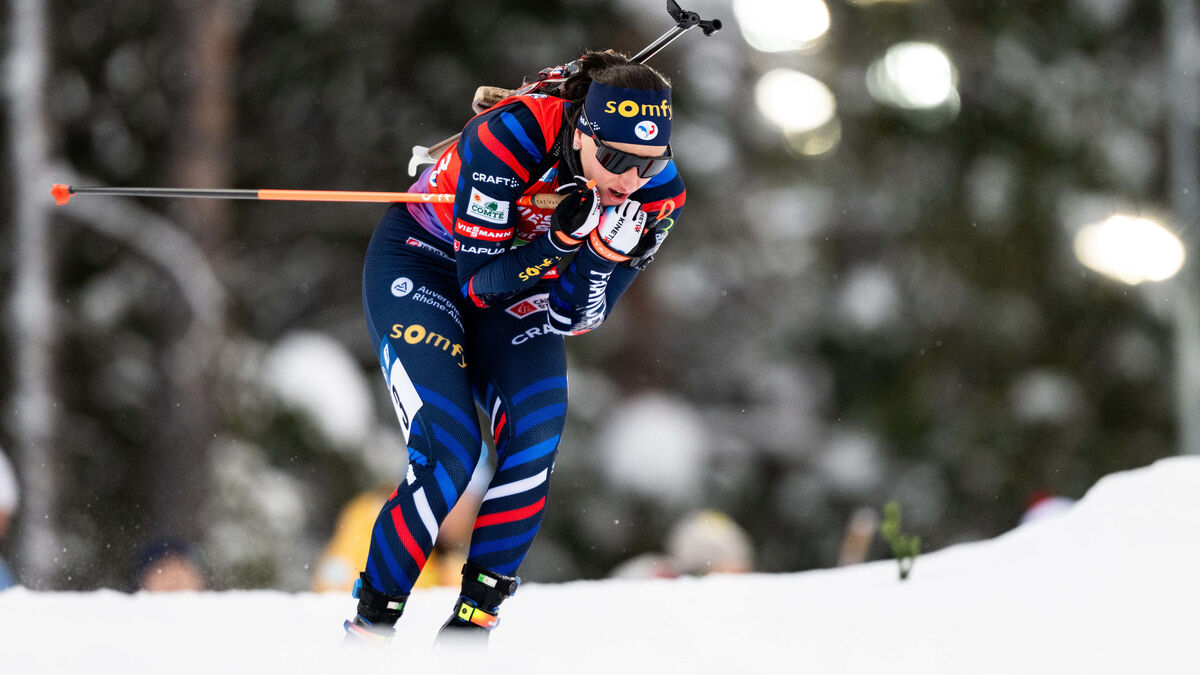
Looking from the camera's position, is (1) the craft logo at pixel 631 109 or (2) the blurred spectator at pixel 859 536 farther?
(2) the blurred spectator at pixel 859 536

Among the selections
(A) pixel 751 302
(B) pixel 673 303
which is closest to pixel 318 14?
(B) pixel 673 303

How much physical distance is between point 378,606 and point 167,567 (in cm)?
593

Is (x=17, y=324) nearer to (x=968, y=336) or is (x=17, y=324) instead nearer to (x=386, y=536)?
(x=386, y=536)

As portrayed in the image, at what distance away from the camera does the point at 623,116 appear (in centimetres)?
237

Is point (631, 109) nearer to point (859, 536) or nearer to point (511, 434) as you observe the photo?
point (511, 434)

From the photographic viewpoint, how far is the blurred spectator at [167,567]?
7.36m

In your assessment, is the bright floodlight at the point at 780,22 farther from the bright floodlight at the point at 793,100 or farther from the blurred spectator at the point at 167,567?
the blurred spectator at the point at 167,567

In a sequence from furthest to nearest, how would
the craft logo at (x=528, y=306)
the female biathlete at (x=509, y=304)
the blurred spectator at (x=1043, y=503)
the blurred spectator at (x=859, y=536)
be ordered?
the blurred spectator at (x=1043, y=503) → the blurred spectator at (x=859, y=536) → the craft logo at (x=528, y=306) → the female biathlete at (x=509, y=304)

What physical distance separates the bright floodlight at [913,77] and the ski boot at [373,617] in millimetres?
9691

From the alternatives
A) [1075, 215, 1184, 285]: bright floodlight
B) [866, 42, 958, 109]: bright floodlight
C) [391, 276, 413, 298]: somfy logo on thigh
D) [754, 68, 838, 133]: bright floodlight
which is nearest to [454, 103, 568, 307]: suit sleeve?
[391, 276, 413, 298]: somfy logo on thigh

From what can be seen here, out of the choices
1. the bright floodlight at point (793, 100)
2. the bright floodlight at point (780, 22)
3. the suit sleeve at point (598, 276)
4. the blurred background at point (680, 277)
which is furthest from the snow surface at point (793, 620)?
the bright floodlight at point (780, 22)

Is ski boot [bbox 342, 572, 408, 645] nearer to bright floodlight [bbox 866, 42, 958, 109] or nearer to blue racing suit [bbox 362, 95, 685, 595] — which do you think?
blue racing suit [bbox 362, 95, 685, 595]

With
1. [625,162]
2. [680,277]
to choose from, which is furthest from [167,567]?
[625,162]

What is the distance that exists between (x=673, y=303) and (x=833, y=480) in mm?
2364
